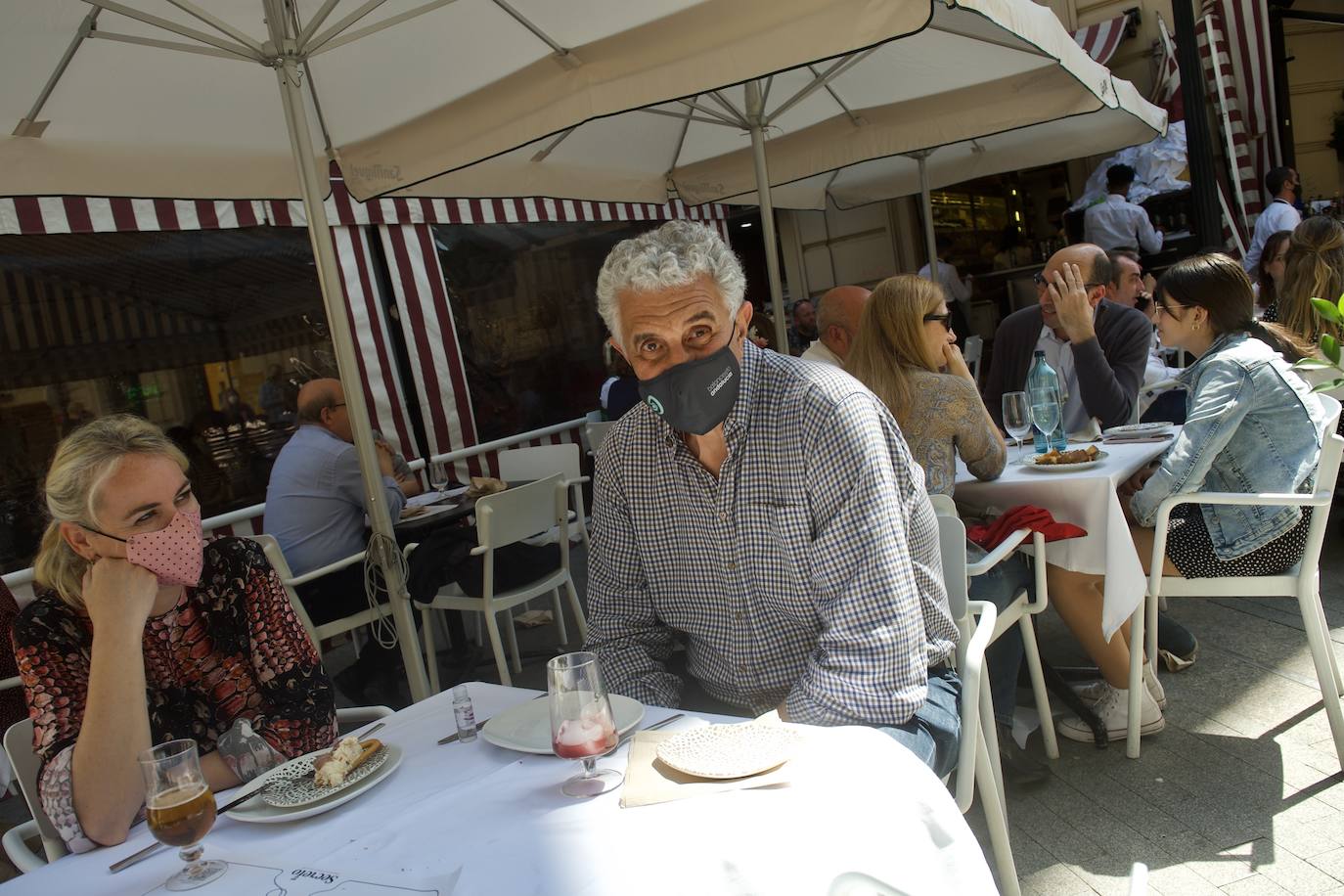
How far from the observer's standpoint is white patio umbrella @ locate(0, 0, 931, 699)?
2939mm

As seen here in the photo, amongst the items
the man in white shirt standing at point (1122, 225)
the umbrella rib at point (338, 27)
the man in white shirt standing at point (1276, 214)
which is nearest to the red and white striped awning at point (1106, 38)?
the man in white shirt standing at point (1122, 225)

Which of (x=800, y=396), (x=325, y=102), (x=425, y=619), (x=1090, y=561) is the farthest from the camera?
(x=425, y=619)

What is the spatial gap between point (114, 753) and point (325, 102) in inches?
111

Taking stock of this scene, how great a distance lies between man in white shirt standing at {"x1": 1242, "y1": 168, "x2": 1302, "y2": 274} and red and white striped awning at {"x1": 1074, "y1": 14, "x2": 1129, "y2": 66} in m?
2.85

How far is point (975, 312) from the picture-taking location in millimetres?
11211

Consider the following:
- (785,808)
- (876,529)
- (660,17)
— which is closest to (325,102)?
(660,17)

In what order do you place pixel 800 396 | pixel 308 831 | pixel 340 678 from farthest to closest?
pixel 340 678 < pixel 800 396 < pixel 308 831

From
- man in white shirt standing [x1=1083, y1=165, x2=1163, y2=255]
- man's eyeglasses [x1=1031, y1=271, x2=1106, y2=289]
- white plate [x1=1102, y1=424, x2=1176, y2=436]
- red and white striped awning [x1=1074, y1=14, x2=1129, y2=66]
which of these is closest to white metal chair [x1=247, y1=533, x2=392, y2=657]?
white plate [x1=1102, y1=424, x2=1176, y2=436]

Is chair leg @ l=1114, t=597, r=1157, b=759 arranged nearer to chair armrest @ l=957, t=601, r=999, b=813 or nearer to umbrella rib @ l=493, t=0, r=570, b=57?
chair armrest @ l=957, t=601, r=999, b=813

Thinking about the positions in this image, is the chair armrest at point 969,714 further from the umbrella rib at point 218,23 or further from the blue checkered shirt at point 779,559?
the umbrella rib at point 218,23

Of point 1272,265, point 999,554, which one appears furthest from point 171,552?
point 1272,265

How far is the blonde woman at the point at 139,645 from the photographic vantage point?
1652 millimetres

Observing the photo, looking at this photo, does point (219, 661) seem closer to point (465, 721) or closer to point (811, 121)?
point (465, 721)

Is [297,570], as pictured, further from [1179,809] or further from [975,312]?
[975,312]
